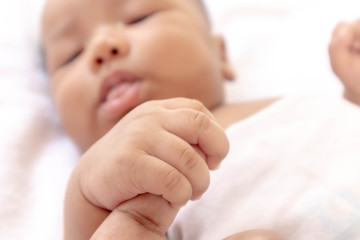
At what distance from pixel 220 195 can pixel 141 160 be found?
23 cm

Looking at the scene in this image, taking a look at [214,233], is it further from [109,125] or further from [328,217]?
[109,125]

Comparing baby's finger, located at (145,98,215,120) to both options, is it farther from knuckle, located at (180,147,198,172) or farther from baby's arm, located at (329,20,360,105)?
baby's arm, located at (329,20,360,105)

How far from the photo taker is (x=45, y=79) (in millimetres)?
1307

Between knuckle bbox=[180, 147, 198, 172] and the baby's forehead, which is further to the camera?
the baby's forehead

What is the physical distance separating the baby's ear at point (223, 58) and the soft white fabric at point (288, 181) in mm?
407

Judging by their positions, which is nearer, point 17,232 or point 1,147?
point 17,232

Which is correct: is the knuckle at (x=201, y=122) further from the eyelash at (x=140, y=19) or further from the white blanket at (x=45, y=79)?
the eyelash at (x=140, y=19)

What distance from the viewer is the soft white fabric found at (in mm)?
712

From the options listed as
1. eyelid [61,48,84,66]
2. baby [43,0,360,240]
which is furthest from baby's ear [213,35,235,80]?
eyelid [61,48,84,66]

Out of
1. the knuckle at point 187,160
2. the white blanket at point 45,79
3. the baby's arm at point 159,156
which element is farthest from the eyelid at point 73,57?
the knuckle at point 187,160

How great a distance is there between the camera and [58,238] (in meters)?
0.86

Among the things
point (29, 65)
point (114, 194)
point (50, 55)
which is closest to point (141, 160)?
point (114, 194)

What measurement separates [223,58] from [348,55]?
1.46 ft

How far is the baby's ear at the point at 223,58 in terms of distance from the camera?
4.30 ft
